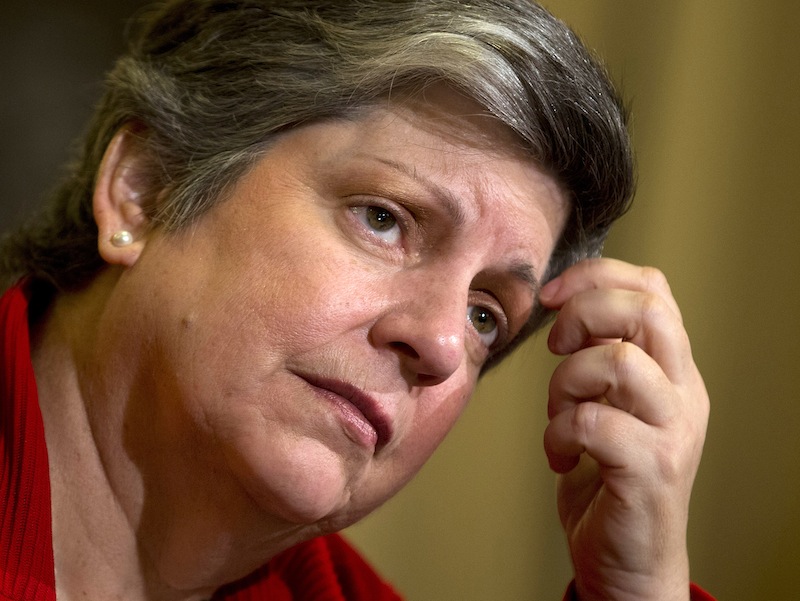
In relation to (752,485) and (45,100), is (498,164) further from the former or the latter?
(45,100)

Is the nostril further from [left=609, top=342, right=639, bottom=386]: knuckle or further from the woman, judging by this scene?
[left=609, top=342, right=639, bottom=386]: knuckle

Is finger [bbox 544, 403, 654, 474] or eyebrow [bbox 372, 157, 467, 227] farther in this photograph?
finger [bbox 544, 403, 654, 474]

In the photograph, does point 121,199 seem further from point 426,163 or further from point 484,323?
point 484,323

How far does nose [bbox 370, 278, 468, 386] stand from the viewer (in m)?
1.09

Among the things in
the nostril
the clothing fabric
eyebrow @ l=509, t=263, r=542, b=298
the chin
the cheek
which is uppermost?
eyebrow @ l=509, t=263, r=542, b=298

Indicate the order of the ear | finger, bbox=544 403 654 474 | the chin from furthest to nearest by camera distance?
finger, bbox=544 403 654 474 < the ear < the chin

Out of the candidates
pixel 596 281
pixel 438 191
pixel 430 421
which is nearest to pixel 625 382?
pixel 596 281

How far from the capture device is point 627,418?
130cm

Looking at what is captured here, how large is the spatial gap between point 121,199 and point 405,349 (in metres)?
0.45

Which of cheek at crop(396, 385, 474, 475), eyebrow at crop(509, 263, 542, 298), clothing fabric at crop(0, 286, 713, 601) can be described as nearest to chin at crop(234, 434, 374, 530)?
cheek at crop(396, 385, 474, 475)

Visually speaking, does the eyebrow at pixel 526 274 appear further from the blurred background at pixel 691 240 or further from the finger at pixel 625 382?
the blurred background at pixel 691 240

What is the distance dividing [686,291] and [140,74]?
4.30 feet

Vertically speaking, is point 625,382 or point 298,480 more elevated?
point 625,382

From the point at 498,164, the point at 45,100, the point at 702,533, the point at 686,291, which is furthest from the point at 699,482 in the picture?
the point at 45,100
